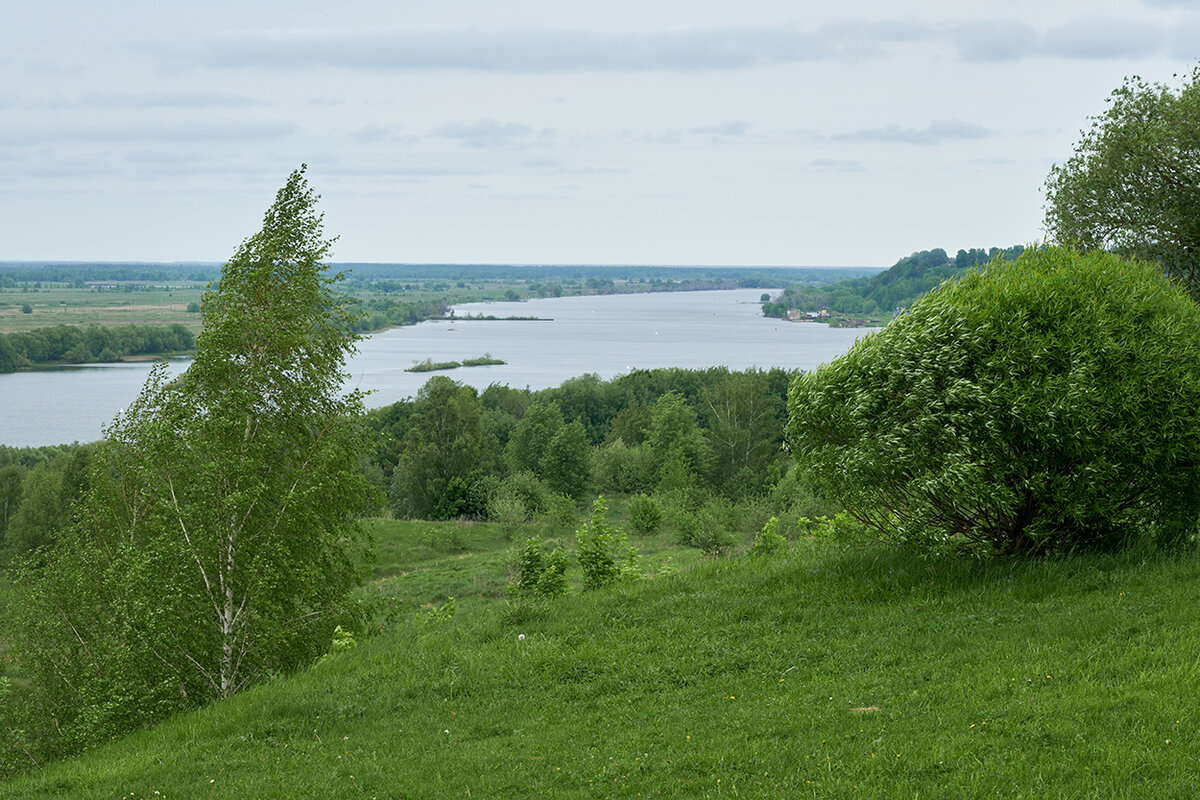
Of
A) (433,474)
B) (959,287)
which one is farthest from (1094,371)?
(433,474)

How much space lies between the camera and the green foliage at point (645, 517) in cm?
4994

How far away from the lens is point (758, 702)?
8133 mm

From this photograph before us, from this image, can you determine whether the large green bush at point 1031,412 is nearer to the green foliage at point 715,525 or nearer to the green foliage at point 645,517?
the green foliage at point 715,525

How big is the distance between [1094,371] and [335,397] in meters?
10.5

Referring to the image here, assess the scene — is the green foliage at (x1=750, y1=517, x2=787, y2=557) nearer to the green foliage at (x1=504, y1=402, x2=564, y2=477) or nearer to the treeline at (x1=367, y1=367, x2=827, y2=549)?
the treeline at (x1=367, y1=367, x2=827, y2=549)

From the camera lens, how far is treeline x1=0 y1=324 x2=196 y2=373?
141125 mm

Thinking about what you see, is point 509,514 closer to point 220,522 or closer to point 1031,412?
point 220,522

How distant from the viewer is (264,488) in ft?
40.3

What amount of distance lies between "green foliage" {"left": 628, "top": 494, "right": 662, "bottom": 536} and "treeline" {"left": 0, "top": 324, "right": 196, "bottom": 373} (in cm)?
10992

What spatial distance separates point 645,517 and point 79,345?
125m

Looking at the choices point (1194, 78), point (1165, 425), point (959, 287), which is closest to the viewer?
point (1165, 425)

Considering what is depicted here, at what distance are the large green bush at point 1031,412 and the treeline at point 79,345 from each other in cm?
14360

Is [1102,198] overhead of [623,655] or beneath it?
overhead

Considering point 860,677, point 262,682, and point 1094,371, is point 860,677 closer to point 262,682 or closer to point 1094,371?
point 1094,371
